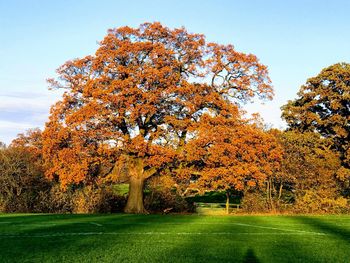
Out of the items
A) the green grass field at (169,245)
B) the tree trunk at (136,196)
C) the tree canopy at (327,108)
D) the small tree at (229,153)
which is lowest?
the green grass field at (169,245)

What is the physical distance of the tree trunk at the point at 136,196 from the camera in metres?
28.6

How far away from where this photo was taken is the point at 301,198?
30.0 metres

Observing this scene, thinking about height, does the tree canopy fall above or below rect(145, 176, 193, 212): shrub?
above

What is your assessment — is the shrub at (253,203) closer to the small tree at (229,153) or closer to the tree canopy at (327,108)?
the small tree at (229,153)

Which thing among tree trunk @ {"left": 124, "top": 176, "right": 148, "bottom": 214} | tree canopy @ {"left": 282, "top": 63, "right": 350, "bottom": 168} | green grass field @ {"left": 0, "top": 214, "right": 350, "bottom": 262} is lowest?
green grass field @ {"left": 0, "top": 214, "right": 350, "bottom": 262}

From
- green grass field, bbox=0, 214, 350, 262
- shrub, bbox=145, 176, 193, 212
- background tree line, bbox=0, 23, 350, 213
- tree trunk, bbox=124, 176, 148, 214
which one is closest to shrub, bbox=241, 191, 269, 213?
background tree line, bbox=0, 23, 350, 213

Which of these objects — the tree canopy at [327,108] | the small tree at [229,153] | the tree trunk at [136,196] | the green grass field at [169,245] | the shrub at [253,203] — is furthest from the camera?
the tree canopy at [327,108]

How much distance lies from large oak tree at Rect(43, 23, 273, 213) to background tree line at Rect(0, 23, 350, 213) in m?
0.06

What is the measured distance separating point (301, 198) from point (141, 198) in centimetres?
1040

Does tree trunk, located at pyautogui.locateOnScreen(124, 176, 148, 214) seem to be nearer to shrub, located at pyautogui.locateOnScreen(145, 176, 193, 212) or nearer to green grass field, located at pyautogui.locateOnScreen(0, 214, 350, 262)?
shrub, located at pyautogui.locateOnScreen(145, 176, 193, 212)

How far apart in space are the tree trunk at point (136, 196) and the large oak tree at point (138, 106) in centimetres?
6

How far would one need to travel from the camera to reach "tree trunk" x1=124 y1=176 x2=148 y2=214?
28578 millimetres

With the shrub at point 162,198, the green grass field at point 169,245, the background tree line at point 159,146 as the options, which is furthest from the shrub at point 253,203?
the green grass field at point 169,245

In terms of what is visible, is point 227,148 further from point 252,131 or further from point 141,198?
→ point 141,198
